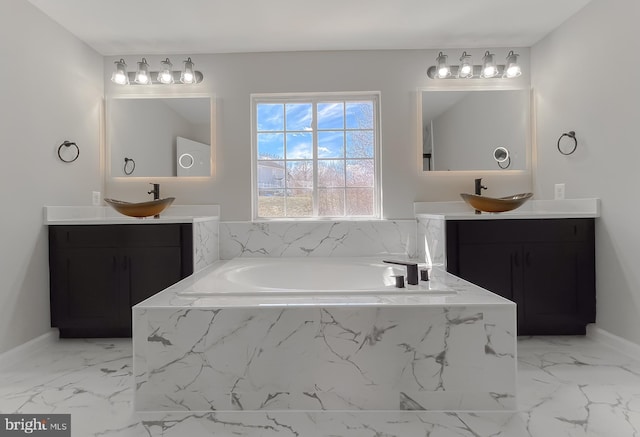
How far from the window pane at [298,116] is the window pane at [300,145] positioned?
0.21 feet

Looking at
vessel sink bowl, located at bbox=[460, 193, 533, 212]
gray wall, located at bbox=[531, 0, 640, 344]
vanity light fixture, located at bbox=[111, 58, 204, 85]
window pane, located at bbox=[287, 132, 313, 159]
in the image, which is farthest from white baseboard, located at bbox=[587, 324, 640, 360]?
vanity light fixture, located at bbox=[111, 58, 204, 85]

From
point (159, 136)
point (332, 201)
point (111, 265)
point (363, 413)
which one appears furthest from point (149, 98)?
point (363, 413)

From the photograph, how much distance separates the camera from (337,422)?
1360 mm

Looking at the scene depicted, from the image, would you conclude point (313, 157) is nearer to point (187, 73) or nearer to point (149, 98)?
point (187, 73)

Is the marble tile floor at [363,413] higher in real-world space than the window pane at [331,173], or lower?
lower

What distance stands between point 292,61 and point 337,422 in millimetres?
2500

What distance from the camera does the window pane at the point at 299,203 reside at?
287cm

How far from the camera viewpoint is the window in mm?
2857

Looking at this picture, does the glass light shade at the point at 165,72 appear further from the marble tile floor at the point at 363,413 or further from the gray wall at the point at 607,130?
the gray wall at the point at 607,130

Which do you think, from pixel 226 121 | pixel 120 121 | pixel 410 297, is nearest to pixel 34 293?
pixel 120 121

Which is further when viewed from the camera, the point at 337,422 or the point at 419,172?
the point at 419,172

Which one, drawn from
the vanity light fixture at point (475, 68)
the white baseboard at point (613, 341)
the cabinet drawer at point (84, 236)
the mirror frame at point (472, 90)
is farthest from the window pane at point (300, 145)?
the white baseboard at point (613, 341)

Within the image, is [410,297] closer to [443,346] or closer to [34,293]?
[443,346]

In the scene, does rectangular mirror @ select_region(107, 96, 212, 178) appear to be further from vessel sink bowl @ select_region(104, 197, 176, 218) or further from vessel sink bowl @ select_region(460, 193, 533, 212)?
vessel sink bowl @ select_region(460, 193, 533, 212)
